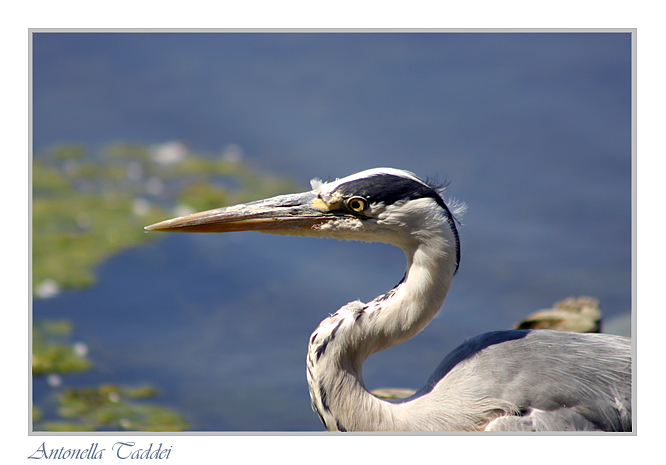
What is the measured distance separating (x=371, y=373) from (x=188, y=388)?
3.30 ft

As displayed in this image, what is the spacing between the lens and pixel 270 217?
221 cm

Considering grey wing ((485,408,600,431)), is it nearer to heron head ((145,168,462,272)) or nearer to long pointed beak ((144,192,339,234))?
heron head ((145,168,462,272))

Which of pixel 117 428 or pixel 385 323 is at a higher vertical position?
pixel 385 323

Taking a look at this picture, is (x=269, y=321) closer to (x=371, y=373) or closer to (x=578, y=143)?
(x=371, y=373)

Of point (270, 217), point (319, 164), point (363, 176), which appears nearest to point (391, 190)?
point (363, 176)

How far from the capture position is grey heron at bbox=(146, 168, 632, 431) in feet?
6.74

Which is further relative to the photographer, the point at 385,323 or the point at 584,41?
the point at 584,41

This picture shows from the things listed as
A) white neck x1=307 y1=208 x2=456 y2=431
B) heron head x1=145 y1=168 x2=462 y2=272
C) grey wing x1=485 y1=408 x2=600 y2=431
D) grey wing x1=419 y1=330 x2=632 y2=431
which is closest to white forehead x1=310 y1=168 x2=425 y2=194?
heron head x1=145 y1=168 x2=462 y2=272

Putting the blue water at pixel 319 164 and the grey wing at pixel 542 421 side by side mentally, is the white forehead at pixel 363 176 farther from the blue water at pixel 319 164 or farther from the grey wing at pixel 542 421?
the blue water at pixel 319 164

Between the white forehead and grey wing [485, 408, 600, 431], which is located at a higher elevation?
the white forehead

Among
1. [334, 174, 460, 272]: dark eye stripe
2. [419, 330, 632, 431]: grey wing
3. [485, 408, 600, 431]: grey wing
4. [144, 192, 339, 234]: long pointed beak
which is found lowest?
[485, 408, 600, 431]: grey wing

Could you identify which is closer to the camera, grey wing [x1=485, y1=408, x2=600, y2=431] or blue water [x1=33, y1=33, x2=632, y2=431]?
grey wing [x1=485, y1=408, x2=600, y2=431]

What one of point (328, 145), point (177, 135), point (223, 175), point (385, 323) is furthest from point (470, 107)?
point (385, 323)

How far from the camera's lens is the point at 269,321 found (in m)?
3.96
